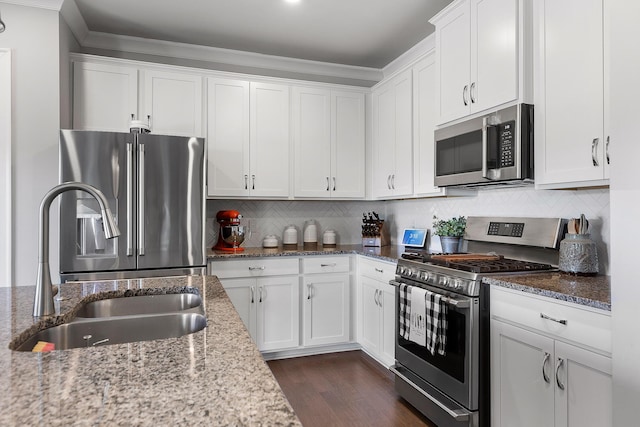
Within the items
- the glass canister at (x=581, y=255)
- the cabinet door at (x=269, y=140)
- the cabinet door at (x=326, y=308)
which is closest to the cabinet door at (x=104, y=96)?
the cabinet door at (x=269, y=140)

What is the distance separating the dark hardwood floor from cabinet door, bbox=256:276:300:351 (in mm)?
188

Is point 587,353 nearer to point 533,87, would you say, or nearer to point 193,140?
point 533,87

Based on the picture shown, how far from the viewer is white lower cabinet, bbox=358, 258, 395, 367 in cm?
312

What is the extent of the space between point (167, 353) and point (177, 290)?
832 millimetres

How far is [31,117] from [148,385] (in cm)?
280

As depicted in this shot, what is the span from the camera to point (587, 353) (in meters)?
1.60

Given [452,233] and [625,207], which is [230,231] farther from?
[625,207]

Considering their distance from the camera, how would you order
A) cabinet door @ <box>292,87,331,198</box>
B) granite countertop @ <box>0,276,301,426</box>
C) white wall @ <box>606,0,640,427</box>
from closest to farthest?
granite countertop @ <box>0,276,301,426</box> → white wall @ <box>606,0,640,427</box> → cabinet door @ <box>292,87,331,198</box>

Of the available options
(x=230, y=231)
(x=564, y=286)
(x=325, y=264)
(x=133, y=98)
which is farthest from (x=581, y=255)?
(x=133, y=98)

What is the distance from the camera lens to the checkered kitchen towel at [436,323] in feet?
7.34

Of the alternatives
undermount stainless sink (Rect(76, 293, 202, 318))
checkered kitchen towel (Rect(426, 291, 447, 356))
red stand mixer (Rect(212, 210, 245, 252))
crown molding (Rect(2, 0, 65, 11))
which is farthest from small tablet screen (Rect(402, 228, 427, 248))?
crown molding (Rect(2, 0, 65, 11))

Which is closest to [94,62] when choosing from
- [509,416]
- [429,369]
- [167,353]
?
[167,353]

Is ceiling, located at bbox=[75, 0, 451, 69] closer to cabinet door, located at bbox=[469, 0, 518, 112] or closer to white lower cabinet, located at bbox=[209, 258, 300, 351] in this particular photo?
cabinet door, located at bbox=[469, 0, 518, 112]

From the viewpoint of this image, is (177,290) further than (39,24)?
No
